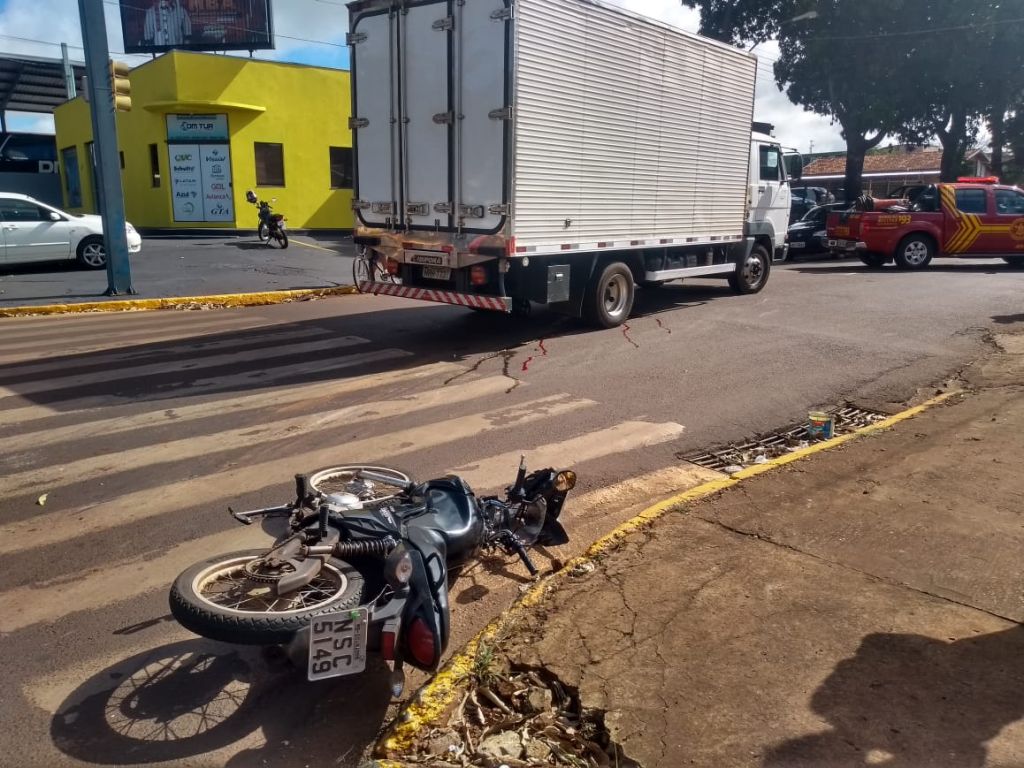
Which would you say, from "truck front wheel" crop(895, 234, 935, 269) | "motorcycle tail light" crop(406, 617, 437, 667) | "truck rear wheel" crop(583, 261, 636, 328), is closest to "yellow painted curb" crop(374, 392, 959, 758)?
"motorcycle tail light" crop(406, 617, 437, 667)

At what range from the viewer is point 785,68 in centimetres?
3388

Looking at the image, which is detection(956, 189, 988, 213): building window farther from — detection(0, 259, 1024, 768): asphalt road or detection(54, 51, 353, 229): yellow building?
detection(54, 51, 353, 229): yellow building

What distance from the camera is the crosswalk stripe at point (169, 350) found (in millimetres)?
8938

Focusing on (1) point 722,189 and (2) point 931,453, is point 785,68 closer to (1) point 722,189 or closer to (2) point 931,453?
(1) point 722,189

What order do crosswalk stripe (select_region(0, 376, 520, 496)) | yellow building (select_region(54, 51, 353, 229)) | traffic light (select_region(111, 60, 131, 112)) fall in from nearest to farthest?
crosswalk stripe (select_region(0, 376, 520, 496)) → traffic light (select_region(111, 60, 131, 112)) → yellow building (select_region(54, 51, 353, 229))

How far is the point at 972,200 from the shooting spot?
745 inches

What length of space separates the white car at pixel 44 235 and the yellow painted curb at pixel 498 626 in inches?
571

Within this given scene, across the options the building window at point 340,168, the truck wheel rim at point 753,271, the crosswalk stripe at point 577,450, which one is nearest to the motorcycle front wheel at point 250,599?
the crosswalk stripe at point 577,450

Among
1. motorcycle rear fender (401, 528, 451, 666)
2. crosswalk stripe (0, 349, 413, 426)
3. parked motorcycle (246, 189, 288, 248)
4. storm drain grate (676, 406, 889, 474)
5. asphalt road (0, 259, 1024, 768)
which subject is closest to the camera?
motorcycle rear fender (401, 528, 451, 666)

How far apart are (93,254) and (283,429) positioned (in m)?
13.2

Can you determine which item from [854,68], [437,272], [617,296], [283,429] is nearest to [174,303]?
[437,272]

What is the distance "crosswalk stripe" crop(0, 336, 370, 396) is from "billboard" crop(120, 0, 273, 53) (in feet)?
68.2

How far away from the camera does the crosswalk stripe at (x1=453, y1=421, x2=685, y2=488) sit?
19.3ft

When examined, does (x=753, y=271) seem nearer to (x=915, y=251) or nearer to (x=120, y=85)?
(x=915, y=251)
